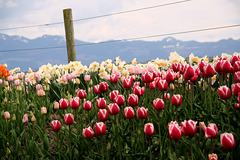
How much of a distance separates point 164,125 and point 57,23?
10.9 metres

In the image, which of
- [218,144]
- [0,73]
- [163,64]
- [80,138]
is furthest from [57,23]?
[218,144]

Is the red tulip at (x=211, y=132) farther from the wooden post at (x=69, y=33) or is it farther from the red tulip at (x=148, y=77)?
the wooden post at (x=69, y=33)

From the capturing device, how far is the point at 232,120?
227 cm

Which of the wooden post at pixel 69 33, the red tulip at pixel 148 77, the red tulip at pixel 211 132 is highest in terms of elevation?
the wooden post at pixel 69 33

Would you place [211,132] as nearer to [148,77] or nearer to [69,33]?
[148,77]

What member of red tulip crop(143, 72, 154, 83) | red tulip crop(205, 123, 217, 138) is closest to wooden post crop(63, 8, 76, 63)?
red tulip crop(143, 72, 154, 83)

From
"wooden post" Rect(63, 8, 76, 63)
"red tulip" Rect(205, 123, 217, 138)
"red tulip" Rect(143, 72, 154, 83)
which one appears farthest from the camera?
"wooden post" Rect(63, 8, 76, 63)

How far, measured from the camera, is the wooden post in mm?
8203

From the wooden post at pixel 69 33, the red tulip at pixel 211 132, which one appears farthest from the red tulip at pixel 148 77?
the wooden post at pixel 69 33

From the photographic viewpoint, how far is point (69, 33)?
326 inches

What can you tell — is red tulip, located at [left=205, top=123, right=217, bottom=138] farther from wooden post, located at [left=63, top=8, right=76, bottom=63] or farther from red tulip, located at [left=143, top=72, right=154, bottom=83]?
wooden post, located at [left=63, top=8, right=76, bottom=63]

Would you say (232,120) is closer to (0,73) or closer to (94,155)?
(94,155)

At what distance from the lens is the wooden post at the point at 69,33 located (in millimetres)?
8203

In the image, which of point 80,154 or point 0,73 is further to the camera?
point 0,73
